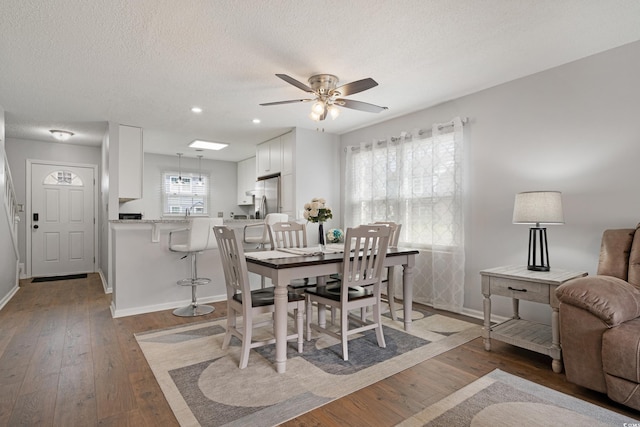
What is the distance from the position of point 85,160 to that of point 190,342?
17.2 ft

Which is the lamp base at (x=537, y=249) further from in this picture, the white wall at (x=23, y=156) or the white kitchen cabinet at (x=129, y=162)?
the white wall at (x=23, y=156)

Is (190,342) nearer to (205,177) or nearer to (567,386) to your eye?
(567,386)

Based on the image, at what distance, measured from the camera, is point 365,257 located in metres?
2.58

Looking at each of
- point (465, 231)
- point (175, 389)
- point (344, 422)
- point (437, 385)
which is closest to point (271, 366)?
point (175, 389)

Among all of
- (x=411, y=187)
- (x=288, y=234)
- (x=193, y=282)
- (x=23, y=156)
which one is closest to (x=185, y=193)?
(x=23, y=156)

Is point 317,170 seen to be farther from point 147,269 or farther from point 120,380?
point 120,380

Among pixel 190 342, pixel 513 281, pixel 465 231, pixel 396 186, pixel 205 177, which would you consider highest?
pixel 205 177

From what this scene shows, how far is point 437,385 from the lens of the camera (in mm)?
2170

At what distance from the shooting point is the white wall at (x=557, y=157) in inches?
104

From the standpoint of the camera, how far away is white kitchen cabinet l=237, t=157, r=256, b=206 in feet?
24.2

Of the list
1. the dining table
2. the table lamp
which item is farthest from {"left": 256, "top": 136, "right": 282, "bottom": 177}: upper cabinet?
the table lamp

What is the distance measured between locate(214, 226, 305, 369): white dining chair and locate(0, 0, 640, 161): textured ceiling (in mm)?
1450

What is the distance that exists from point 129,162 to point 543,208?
497 cm

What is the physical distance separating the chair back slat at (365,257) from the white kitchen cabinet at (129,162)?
365 centimetres
